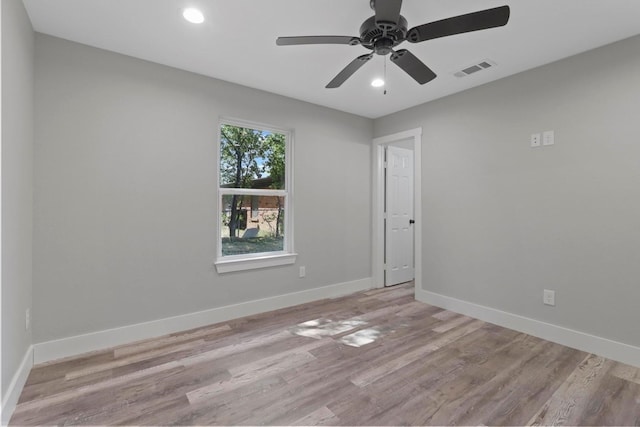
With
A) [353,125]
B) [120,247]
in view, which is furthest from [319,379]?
[353,125]

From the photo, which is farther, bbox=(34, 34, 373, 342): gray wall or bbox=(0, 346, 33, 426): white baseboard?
bbox=(34, 34, 373, 342): gray wall

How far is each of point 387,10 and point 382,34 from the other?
217 mm

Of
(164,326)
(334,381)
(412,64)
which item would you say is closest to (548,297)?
(334,381)

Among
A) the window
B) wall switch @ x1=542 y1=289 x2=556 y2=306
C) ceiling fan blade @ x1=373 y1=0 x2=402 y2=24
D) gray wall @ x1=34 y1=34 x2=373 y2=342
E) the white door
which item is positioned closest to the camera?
ceiling fan blade @ x1=373 y1=0 x2=402 y2=24

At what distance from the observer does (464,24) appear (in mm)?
1628

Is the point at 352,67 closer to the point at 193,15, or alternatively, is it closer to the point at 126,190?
the point at 193,15

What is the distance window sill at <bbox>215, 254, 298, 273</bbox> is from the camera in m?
3.13

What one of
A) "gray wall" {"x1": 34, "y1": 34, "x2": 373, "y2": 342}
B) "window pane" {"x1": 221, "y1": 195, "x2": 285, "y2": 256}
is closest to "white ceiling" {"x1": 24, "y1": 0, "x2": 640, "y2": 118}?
"gray wall" {"x1": 34, "y1": 34, "x2": 373, "y2": 342}

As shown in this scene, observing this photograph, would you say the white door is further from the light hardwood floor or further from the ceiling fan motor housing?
the ceiling fan motor housing

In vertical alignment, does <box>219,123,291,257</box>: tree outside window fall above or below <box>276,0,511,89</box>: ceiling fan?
below

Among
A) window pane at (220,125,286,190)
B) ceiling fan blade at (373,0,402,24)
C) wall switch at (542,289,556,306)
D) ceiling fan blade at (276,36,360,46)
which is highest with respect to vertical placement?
ceiling fan blade at (373,0,402,24)

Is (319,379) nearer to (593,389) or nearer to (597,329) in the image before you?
(593,389)

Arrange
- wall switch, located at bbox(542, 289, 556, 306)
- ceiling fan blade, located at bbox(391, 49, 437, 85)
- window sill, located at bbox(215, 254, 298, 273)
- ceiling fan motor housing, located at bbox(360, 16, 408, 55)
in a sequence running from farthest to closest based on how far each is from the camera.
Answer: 1. window sill, located at bbox(215, 254, 298, 273)
2. wall switch, located at bbox(542, 289, 556, 306)
3. ceiling fan blade, located at bbox(391, 49, 437, 85)
4. ceiling fan motor housing, located at bbox(360, 16, 408, 55)

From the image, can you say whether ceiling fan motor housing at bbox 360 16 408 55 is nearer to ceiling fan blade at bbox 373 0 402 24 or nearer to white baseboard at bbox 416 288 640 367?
ceiling fan blade at bbox 373 0 402 24
